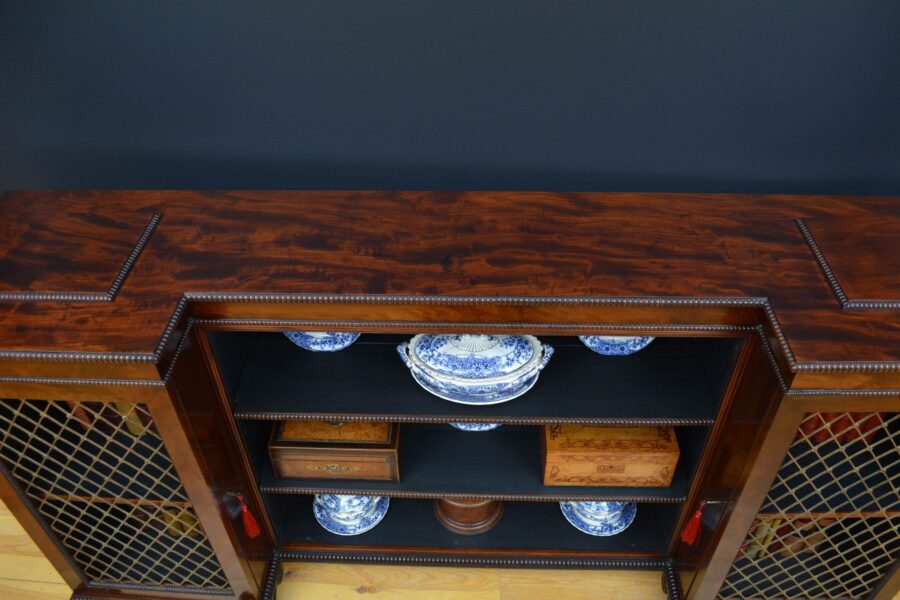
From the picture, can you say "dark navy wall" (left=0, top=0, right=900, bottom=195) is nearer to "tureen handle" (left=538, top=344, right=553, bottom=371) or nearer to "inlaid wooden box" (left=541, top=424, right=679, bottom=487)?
"tureen handle" (left=538, top=344, right=553, bottom=371)

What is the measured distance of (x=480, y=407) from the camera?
0.98 meters

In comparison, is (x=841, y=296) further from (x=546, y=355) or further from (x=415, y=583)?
(x=415, y=583)

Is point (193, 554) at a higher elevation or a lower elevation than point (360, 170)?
lower

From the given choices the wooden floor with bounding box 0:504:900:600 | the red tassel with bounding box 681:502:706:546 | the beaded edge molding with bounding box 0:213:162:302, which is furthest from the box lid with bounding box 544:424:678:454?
the beaded edge molding with bounding box 0:213:162:302

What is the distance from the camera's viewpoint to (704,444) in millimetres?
992

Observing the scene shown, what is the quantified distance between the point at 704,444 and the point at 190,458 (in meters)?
0.69

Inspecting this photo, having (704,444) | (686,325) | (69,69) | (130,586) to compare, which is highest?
(69,69)

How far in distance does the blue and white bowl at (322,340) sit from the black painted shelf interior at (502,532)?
0.32 m

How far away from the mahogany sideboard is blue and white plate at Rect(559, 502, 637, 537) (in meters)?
0.07

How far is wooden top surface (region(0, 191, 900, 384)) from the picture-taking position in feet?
2.58

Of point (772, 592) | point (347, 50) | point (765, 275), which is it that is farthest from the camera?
point (772, 592)

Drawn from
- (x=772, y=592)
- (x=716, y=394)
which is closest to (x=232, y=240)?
(x=716, y=394)

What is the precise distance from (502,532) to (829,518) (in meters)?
0.50

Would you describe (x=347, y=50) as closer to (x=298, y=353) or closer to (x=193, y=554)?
(x=298, y=353)
